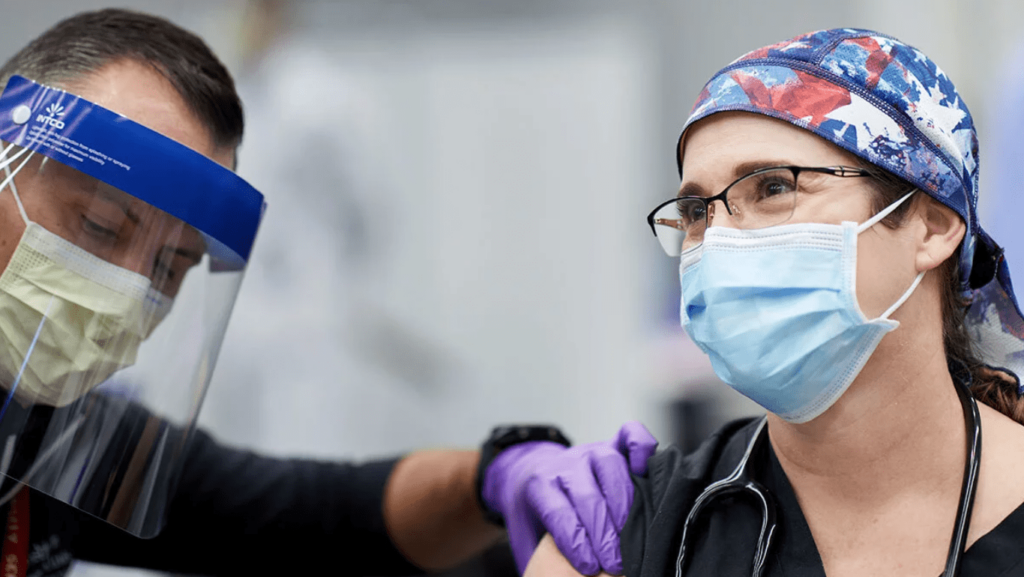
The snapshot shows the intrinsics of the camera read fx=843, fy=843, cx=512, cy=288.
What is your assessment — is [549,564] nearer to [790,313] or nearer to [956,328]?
Answer: [790,313]

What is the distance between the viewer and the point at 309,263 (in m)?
3.23

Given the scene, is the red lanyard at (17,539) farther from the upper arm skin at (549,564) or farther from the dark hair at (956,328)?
the dark hair at (956,328)

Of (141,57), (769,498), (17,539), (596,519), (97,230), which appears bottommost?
(17,539)

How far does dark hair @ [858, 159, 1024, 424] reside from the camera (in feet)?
3.87

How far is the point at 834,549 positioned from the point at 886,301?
1.21 ft

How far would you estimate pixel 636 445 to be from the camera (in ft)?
4.88

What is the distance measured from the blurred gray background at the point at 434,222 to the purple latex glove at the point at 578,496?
59.6 inches

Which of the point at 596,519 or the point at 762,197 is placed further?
the point at 596,519

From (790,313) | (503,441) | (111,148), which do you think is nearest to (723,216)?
(790,313)

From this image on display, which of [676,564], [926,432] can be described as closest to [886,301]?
[926,432]

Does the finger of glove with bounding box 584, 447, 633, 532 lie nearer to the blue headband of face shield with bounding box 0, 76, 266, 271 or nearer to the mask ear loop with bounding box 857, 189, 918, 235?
the mask ear loop with bounding box 857, 189, 918, 235

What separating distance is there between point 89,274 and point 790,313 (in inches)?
43.0

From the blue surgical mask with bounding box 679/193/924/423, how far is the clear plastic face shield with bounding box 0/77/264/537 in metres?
0.87

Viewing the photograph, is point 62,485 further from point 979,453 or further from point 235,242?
point 979,453
